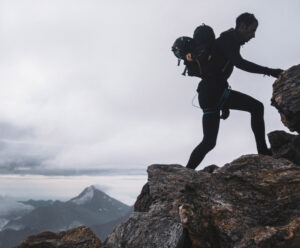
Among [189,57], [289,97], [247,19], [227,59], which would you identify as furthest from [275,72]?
[189,57]

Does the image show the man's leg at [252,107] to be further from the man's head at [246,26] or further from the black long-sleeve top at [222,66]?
the man's head at [246,26]

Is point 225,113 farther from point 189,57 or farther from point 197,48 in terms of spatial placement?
point 197,48

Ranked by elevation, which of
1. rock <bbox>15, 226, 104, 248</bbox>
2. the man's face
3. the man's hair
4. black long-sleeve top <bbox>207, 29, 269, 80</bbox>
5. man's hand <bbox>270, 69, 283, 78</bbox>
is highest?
the man's hair

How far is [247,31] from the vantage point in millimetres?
9000

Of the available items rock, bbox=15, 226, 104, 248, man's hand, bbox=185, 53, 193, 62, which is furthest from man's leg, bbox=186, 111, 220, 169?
rock, bbox=15, 226, 104, 248

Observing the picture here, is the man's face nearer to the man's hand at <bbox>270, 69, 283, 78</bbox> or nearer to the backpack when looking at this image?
the backpack

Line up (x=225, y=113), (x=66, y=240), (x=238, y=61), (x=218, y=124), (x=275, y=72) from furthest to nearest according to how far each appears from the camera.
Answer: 1. (x=225, y=113)
2. (x=218, y=124)
3. (x=275, y=72)
4. (x=238, y=61)
5. (x=66, y=240)

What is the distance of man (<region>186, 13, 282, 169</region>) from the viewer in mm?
8898

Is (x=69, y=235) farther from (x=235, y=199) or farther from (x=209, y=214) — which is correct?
(x=235, y=199)

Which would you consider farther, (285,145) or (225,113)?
(285,145)

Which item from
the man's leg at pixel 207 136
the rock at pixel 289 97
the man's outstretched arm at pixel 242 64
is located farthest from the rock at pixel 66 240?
the rock at pixel 289 97

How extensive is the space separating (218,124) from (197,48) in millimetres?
2602

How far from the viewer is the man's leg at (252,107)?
31.6ft

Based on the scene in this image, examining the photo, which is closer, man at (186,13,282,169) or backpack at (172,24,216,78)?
man at (186,13,282,169)
